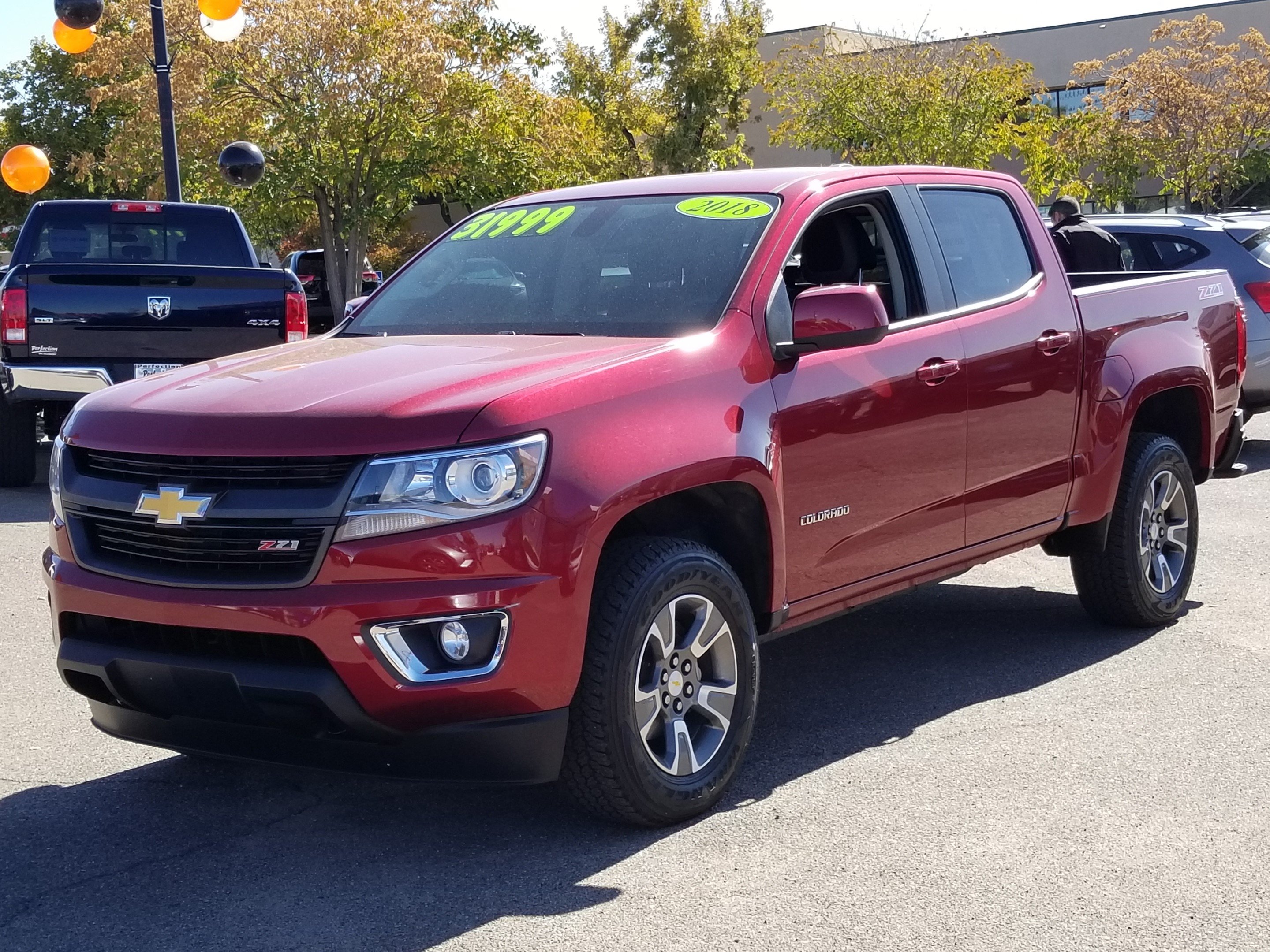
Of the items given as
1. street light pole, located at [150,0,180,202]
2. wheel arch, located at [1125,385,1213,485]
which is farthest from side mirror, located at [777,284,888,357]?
street light pole, located at [150,0,180,202]

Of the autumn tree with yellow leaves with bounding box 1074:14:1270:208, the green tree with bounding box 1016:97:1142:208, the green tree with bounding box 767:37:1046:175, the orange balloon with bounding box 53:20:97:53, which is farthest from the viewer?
the autumn tree with yellow leaves with bounding box 1074:14:1270:208

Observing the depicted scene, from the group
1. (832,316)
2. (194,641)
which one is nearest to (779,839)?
(832,316)

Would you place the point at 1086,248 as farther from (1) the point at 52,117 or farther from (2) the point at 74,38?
(1) the point at 52,117

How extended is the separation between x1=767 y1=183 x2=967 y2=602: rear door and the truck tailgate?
232 inches

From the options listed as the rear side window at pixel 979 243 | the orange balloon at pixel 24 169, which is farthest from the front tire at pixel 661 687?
the orange balloon at pixel 24 169

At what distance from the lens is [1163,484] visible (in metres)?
6.61

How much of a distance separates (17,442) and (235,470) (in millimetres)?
7861

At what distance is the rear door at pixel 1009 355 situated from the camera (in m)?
5.52

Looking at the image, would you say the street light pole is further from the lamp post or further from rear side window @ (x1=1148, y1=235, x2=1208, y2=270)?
rear side window @ (x1=1148, y1=235, x2=1208, y2=270)

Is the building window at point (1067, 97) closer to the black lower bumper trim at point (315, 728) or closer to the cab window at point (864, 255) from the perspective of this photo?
the cab window at point (864, 255)

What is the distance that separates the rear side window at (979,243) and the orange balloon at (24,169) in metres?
19.0

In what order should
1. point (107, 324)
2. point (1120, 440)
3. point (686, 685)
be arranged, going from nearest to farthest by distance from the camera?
point (686, 685) < point (1120, 440) < point (107, 324)

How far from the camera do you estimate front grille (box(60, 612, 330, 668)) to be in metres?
3.86

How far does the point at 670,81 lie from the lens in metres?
48.2
